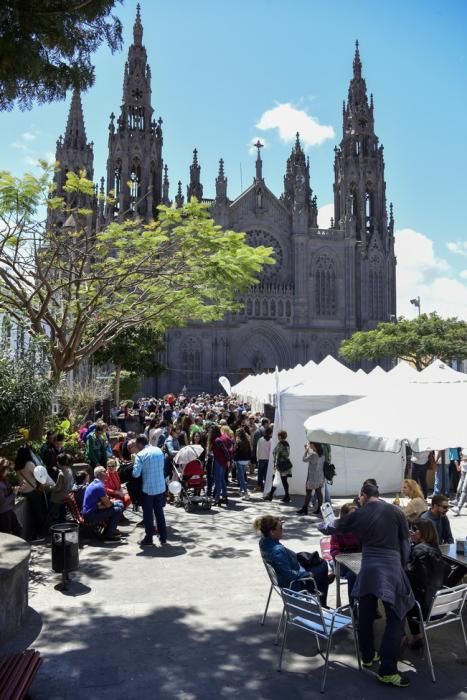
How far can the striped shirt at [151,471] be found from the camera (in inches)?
343

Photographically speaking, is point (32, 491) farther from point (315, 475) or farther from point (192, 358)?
point (192, 358)

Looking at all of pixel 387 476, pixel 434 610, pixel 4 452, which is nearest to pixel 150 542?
pixel 4 452

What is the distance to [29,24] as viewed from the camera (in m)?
6.13

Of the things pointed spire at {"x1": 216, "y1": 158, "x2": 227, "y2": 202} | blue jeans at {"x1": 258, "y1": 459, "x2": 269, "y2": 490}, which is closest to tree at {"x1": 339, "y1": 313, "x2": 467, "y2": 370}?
pointed spire at {"x1": 216, "y1": 158, "x2": 227, "y2": 202}

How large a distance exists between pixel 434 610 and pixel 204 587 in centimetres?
304

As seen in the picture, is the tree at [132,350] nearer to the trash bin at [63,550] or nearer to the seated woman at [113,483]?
the seated woman at [113,483]

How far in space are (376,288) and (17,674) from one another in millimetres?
49897

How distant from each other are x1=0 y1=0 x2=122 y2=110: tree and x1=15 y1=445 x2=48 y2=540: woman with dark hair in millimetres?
4932

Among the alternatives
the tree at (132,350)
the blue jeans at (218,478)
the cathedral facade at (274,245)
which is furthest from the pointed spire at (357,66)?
the blue jeans at (218,478)

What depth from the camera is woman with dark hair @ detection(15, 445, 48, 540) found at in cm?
869

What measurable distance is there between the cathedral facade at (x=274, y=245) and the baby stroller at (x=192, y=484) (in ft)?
111

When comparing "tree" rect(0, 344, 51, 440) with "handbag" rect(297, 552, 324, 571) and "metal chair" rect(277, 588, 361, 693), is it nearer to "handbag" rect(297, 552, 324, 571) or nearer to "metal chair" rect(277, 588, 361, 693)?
"handbag" rect(297, 552, 324, 571)

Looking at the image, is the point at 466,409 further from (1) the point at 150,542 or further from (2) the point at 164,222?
(2) the point at 164,222

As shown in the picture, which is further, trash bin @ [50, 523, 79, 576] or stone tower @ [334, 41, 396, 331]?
stone tower @ [334, 41, 396, 331]
